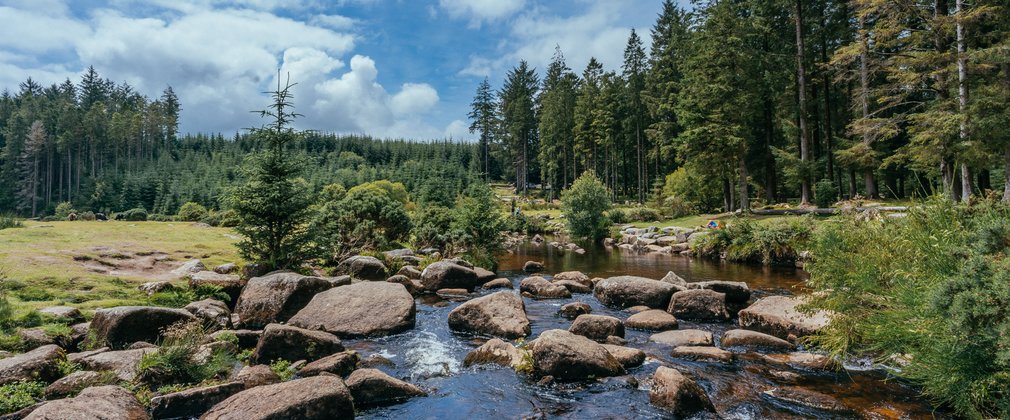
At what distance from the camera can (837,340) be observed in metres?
6.95

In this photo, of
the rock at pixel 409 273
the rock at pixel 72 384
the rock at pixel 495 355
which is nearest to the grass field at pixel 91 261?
the rock at pixel 72 384

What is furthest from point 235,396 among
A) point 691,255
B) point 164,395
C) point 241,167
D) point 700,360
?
point 691,255

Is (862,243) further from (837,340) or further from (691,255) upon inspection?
(691,255)

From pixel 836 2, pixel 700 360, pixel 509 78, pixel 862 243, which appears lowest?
pixel 700 360

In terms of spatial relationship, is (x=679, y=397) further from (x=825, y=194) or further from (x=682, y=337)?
(x=825, y=194)

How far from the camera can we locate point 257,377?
7074 millimetres

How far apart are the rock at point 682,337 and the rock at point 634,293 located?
3003 mm

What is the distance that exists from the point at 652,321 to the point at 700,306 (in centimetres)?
177

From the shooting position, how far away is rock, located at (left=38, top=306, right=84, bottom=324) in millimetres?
9000

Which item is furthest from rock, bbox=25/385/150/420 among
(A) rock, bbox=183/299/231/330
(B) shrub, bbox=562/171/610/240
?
(B) shrub, bbox=562/171/610/240

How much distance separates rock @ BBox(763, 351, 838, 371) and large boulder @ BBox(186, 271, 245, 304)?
41.2 feet

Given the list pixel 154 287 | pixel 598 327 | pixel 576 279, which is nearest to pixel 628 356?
pixel 598 327

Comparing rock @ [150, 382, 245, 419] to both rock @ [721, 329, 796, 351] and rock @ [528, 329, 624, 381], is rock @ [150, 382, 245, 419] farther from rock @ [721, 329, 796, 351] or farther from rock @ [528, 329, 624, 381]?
rock @ [721, 329, 796, 351]

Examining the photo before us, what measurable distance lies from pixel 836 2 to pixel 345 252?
116 feet
